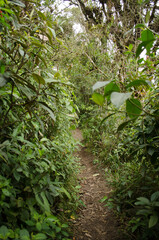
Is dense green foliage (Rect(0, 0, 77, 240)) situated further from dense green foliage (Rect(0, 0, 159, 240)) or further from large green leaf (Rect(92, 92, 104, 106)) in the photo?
large green leaf (Rect(92, 92, 104, 106))

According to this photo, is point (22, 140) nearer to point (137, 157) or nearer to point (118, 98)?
point (118, 98)

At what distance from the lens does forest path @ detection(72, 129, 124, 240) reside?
1.83 m

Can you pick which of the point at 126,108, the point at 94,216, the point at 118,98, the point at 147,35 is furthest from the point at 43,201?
the point at 147,35

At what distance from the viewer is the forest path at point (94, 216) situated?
1.83 meters

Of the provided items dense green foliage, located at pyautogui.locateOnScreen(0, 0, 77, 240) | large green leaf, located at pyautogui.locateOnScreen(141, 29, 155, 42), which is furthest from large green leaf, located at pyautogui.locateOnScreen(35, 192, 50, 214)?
large green leaf, located at pyautogui.locateOnScreen(141, 29, 155, 42)

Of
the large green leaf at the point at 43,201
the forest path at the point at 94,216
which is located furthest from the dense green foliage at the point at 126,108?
the large green leaf at the point at 43,201

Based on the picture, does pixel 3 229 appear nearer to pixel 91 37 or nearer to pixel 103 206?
pixel 103 206

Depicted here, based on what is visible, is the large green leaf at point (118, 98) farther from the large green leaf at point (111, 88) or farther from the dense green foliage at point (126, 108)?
the large green leaf at point (111, 88)

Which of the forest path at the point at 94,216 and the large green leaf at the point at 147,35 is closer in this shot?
the large green leaf at the point at 147,35

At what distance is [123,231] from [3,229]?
1348 mm

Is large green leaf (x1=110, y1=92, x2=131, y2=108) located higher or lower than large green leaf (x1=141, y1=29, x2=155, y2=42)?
lower

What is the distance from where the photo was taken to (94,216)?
7.19 feet

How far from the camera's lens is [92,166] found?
152 inches

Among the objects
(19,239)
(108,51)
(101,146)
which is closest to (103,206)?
(19,239)
